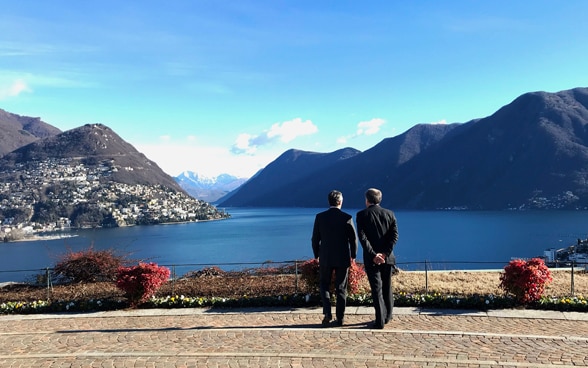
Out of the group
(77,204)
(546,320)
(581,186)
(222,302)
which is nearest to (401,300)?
(546,320)

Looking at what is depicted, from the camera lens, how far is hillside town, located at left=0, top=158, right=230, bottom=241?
460 feet

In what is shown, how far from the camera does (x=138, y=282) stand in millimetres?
8805

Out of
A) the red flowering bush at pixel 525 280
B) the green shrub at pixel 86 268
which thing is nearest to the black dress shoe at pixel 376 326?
the red flowering bush at pixel 525 280

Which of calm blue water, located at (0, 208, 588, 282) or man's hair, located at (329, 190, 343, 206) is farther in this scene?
calm blue water, located at (0, 208, 588, 282)

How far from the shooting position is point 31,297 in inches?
406

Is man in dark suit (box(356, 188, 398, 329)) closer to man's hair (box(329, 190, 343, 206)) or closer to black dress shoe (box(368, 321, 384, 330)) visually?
black dress shoe (box(368, 321, 384, 330))

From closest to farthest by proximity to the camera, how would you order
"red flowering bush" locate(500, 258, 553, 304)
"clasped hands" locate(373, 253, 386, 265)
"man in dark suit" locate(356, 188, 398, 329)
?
"clasped hands" locate(373, 253, 386, 265) → "man in dark suit" locate(356, 188, 398, 329) → "red flowering bush" locate(500, 258, 553, 304)

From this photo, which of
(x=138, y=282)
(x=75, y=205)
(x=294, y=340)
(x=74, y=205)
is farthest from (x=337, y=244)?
(x=74, y=205)

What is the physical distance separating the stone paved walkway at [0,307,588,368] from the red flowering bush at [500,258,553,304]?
374 millimetres

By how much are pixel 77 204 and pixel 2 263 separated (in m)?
88.5

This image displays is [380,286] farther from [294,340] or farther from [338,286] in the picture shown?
[294,340]

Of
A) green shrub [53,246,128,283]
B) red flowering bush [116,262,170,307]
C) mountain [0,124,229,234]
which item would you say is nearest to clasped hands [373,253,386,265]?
red flowering bush [116,262,170,307]

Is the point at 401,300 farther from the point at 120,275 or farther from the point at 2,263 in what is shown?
the point at 2,263

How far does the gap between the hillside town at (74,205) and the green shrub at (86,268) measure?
10955 centimetres
